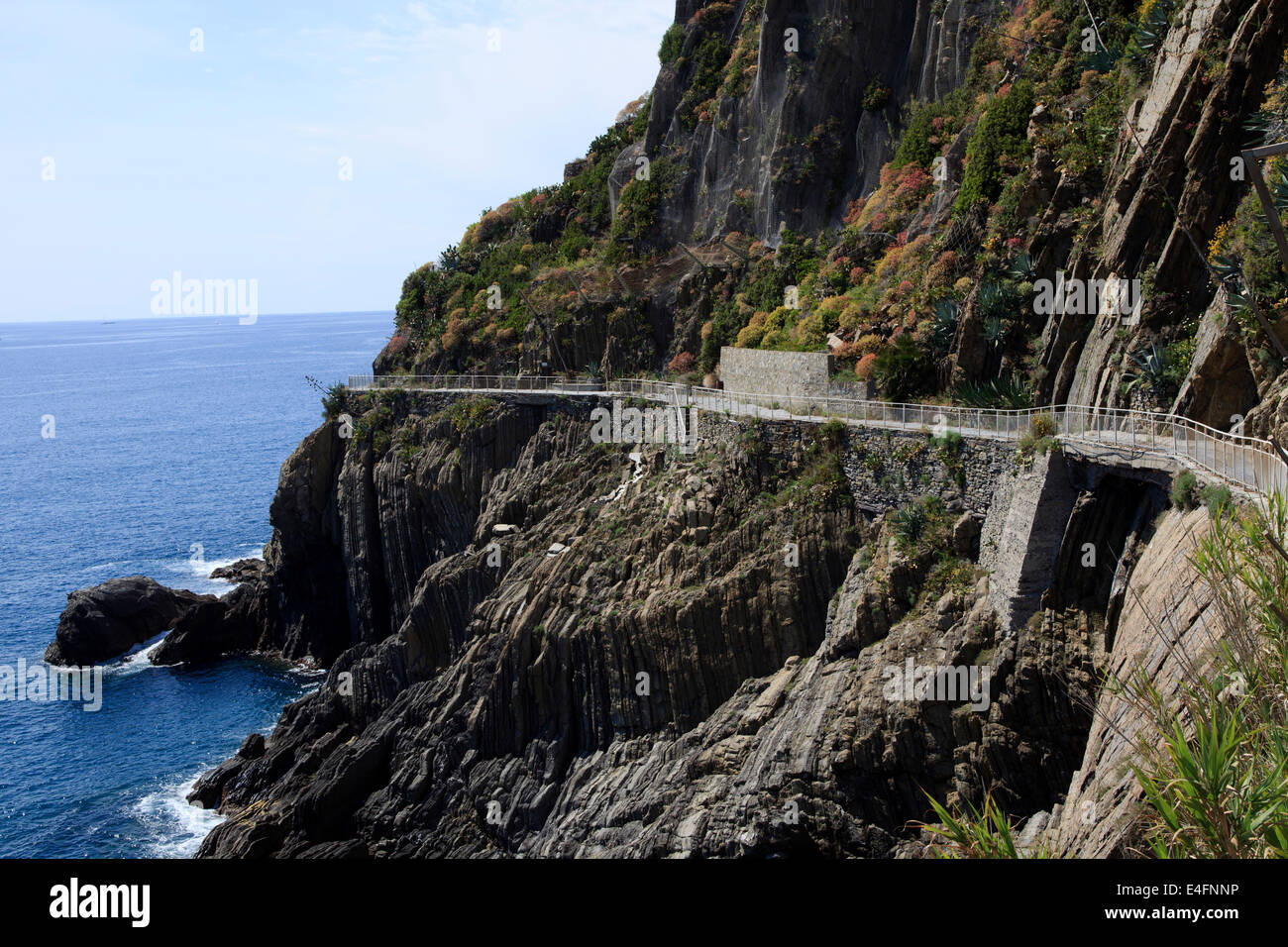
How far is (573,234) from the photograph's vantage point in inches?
2432

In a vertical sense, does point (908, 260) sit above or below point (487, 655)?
above

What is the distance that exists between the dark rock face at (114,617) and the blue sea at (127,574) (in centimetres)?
137

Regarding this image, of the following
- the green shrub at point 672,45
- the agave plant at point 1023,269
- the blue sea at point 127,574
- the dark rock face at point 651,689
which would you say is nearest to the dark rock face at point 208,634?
the blue sea at point 127,574

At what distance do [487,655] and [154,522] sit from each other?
57692 mm

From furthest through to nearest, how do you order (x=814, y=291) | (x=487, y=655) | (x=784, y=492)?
(x=814, y=291), (x=487, y=655), (x=784, y=492)

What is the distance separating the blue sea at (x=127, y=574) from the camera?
40.4 m

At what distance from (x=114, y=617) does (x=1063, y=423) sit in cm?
5176

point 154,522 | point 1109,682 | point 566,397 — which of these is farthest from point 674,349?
point 154,522

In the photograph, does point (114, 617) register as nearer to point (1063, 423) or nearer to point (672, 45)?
point (672, 45)

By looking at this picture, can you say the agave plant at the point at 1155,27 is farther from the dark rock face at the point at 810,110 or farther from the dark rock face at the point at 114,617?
the dark rock face at the point at 114,617

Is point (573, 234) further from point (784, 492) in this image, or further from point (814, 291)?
point (784, 492)

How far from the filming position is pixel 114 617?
57.0m

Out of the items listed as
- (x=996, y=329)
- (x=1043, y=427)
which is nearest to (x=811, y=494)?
(x=996, y=329)

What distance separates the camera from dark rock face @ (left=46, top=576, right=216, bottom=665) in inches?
2183
